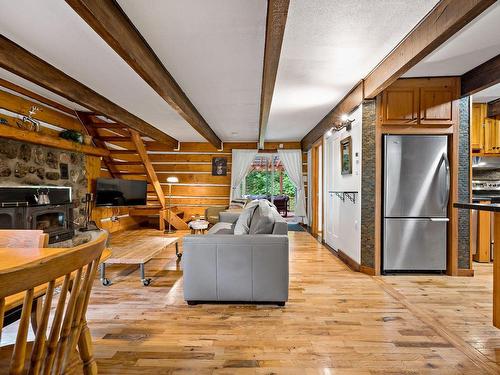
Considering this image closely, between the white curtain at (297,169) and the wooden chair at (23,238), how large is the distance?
21.9ft

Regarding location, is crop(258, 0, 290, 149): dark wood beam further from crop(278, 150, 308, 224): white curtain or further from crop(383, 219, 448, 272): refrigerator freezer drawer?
crop(278, 150, 308, 224): white curtain

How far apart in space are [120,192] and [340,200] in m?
4.77

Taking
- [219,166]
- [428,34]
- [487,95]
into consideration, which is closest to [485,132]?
[487,95]

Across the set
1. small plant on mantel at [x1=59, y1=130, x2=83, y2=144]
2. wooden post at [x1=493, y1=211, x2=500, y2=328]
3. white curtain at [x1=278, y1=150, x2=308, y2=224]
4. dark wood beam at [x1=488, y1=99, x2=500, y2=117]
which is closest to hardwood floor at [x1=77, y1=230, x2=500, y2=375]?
wooden post at [x1=493, y1=211, x2=500, y2=328]

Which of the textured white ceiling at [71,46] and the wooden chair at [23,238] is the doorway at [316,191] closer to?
the textured white ceiling at [71,46]

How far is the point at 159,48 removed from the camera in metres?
2.58

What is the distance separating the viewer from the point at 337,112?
4484 millimetres

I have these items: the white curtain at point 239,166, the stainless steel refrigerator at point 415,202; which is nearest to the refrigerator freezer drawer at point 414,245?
the stainless steel refrigerator at point 415,202

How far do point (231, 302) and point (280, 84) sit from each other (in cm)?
267

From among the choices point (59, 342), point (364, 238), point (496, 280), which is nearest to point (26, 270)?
point (59, 342)

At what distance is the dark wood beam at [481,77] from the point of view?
2.91 metres

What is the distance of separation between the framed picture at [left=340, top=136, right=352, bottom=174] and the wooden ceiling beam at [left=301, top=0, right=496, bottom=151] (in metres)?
0.58

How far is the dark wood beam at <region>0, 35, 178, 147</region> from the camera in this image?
2510mm

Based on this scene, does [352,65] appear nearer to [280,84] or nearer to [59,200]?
[280,84]
